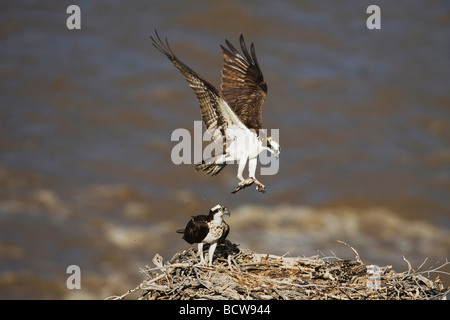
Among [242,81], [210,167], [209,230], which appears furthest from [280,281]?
[242,81]

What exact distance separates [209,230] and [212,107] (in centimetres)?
128

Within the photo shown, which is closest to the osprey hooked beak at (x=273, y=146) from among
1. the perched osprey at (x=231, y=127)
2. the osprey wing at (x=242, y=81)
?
the perched osprey at (x=231, y=127)

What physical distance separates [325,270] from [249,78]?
283 centimetres

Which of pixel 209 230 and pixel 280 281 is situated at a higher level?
pixel 209 230

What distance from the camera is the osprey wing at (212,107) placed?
6.63 metres

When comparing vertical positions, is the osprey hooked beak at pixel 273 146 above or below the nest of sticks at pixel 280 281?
above

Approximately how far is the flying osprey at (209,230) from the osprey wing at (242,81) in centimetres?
163

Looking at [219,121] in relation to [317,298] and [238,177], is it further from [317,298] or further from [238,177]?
[317,298]

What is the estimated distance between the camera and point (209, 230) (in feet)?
22.2

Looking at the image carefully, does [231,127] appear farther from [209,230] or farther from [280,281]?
[280,281]

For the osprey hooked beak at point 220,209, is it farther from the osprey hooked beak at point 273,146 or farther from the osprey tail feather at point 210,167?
the osprey hooked beak at point 273,146

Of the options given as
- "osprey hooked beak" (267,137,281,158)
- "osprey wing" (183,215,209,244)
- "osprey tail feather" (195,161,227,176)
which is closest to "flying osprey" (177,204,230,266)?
"osprey wing" (183,215,209,244)

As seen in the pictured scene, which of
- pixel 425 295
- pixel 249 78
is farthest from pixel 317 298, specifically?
pixel 249 78

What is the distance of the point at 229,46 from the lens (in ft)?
28.5
